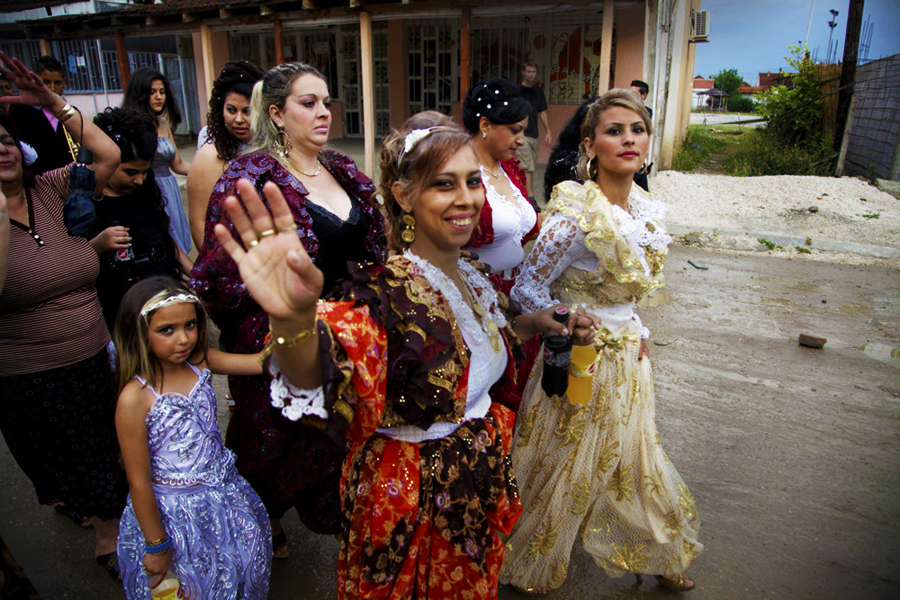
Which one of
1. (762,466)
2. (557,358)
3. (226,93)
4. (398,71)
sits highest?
(398,71)

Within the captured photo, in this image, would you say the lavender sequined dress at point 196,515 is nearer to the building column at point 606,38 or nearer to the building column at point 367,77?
the building column at point 606,38

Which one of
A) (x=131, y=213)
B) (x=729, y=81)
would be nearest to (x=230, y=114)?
(x=131, y=213)

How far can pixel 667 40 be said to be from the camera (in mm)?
12102

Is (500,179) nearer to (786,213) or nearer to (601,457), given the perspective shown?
(601,457)

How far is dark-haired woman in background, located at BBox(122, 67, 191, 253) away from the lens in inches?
183

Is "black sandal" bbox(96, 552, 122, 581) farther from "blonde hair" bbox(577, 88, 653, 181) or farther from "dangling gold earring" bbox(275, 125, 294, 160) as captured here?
"blonde hair" bbox(577, 88, 653, 181)

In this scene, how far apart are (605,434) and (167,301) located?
5.79ft

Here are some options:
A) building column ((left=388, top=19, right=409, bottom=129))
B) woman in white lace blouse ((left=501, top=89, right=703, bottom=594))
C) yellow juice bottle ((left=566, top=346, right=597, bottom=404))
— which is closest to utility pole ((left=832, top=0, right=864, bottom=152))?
building column ((left=388, top=19, right=409, bottom=129))

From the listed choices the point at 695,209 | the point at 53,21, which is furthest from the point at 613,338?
the point at 53,21

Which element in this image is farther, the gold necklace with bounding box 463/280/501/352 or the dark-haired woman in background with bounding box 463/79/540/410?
the dark-haired woman in background with bounding box 463/79/540/410

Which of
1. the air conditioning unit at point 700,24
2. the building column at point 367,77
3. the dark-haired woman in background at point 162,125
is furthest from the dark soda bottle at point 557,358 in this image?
the air conditioning unit at point 700,24

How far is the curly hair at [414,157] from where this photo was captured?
5.41 ft

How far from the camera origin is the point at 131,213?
3.09 meters

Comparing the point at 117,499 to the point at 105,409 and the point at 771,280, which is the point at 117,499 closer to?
the point at 105,409
